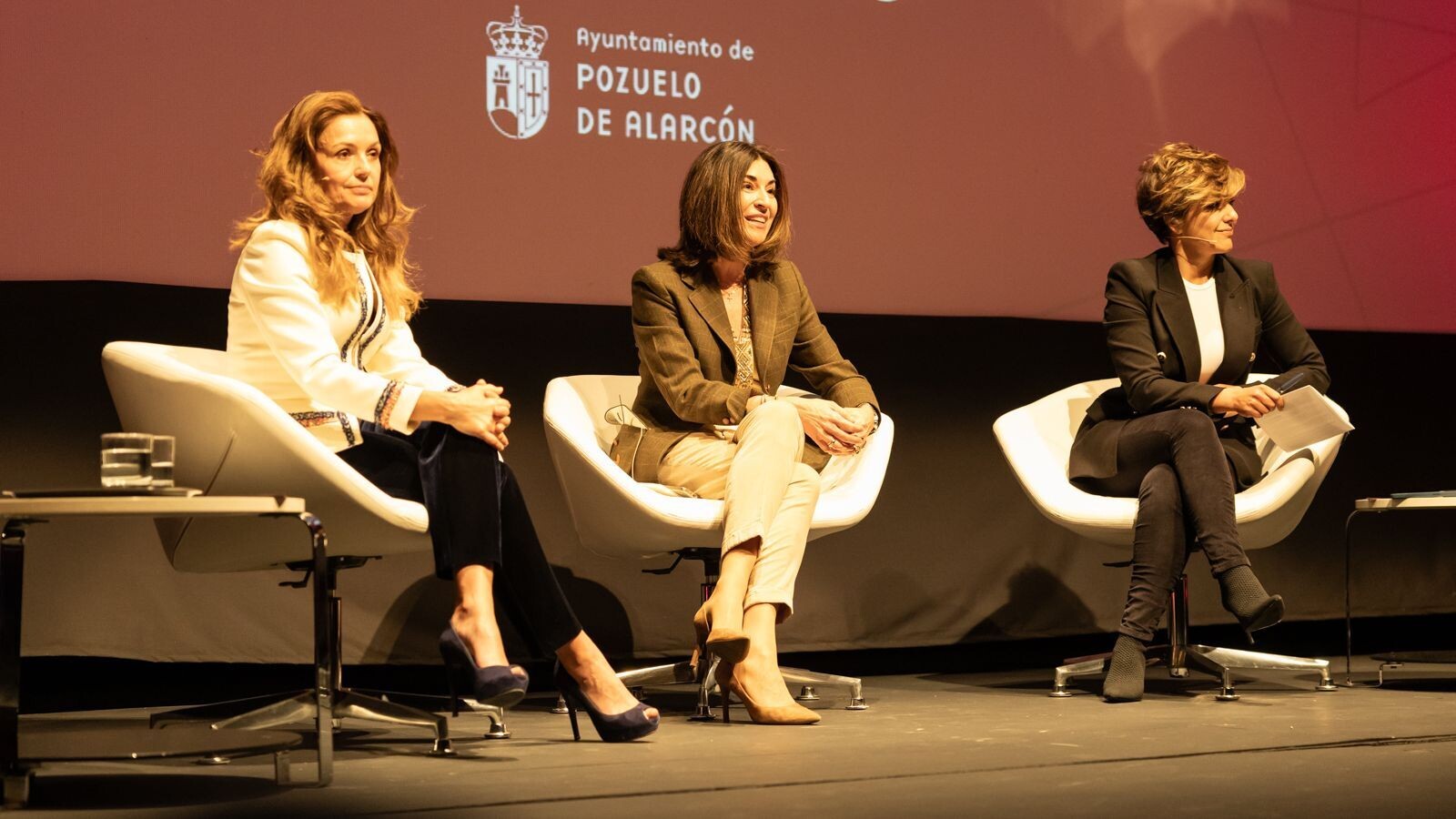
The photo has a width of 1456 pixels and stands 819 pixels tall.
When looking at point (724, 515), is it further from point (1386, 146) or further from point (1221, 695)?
point (1386, 146)

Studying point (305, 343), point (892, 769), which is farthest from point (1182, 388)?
point (305, 343)

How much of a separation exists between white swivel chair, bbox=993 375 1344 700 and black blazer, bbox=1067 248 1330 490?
79 millimetres

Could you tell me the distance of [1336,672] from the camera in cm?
429

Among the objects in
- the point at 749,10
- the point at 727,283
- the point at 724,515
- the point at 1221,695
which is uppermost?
the point at 749,10

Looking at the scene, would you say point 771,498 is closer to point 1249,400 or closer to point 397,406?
point 397,406

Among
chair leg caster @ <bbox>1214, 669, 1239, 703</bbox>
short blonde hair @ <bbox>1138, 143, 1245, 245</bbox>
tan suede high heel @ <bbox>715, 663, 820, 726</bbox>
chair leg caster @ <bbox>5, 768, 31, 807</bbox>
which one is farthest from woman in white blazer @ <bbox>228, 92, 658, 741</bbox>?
short blonde hair @ <bbox>1138, 143, 1245, 245</bbox>

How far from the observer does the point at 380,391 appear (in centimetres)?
286

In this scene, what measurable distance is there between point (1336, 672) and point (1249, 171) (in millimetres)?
1514

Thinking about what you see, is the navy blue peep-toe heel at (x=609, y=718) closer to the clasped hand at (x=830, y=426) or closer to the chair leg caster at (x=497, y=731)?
the chair leg caster at (x=497, y=731)

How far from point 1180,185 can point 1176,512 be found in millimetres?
797

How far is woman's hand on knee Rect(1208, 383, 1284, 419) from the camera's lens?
3709 mm

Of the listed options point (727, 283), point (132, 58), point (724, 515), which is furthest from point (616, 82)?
point (724, 515)

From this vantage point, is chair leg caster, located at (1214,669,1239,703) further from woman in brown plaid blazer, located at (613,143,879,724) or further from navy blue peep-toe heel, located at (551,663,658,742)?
navy blue peep-toe heel, located at (551,663,658,742)

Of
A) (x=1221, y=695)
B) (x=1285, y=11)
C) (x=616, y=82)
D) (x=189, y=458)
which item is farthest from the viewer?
(x=1285, y=11)
